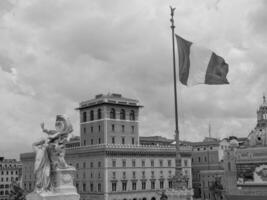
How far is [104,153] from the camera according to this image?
77.7 meters

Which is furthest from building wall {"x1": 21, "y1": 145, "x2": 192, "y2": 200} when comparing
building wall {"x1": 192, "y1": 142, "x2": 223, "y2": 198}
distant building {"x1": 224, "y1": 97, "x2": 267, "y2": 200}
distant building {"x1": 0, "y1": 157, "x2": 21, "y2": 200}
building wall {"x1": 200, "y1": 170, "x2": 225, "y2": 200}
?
distant building {"x1": 0, "y1": 157, "x2": 21, "y2": 200}

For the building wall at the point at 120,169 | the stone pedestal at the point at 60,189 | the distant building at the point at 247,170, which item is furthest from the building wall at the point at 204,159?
the stone pedestal at the point at 60,189

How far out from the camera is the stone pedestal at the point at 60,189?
37.5 ft

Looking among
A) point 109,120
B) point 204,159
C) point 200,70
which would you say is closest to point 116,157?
point 109,120

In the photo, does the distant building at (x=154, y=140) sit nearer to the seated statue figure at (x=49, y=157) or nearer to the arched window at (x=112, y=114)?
the arched window at (x=112, y=114)

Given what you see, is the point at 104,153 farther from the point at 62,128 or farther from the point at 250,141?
the point at 62,128

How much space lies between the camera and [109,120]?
279 ft

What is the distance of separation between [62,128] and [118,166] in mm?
68278

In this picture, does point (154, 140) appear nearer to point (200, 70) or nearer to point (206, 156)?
point (206, 156)

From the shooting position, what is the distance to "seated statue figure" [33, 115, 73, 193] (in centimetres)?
1170

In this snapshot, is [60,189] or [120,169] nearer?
[60,189]

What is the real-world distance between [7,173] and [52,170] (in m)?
109

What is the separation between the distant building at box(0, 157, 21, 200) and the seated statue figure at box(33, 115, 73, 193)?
336 feet

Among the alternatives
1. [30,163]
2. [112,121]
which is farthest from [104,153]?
[30,163]
